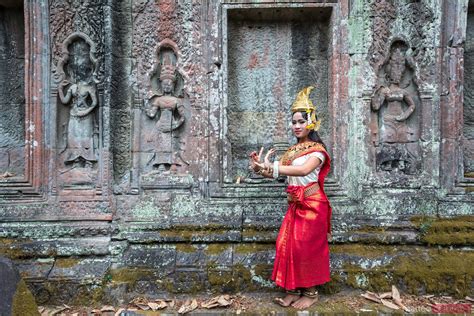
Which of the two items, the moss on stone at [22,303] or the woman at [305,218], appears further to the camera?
the woman at [305,218]

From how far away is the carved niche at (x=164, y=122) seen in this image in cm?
461

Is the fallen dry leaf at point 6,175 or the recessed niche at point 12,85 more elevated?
the recessed niche at point 12,85

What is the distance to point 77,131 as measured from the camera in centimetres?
451

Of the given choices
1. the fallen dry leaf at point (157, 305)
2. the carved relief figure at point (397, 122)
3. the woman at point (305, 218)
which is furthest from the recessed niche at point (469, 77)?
the fallen dry leaf at point (157, 305)

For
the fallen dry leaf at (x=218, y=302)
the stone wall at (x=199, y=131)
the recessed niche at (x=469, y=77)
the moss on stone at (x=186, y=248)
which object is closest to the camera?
the fallen dry leaf at (x=218, y=302)

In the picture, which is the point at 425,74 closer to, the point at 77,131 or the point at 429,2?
the point at 429,2

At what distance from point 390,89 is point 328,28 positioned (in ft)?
3.82

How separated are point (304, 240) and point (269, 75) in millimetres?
2473

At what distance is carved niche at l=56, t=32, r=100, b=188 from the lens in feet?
14.7

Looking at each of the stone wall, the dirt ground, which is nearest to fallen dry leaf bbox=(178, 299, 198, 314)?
the dirt ground

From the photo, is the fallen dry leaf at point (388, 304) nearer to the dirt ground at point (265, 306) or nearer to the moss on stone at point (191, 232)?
the dirt ground at point (265, 306)

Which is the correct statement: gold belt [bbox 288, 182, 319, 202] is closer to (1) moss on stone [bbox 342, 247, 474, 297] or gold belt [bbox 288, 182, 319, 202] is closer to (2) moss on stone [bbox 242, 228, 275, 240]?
(2) moss on stone [bbox 242, 228, 275, 240]

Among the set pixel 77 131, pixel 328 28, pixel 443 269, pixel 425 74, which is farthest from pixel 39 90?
pixel 443 269

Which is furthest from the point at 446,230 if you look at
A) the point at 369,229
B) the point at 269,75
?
the point at 269,75
